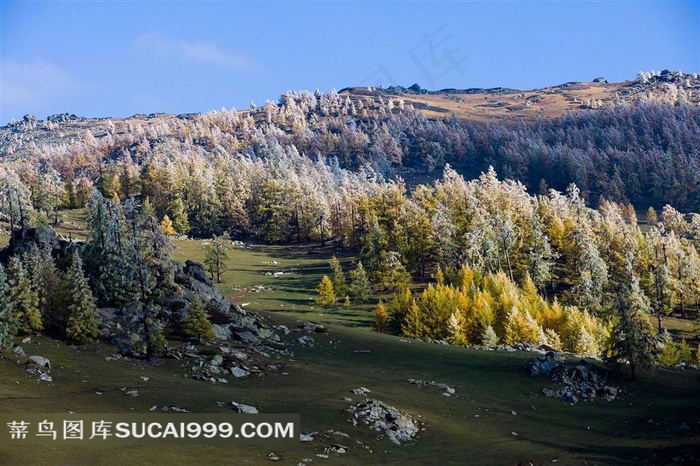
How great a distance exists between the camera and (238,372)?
2859 inches

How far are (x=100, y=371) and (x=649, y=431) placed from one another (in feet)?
166

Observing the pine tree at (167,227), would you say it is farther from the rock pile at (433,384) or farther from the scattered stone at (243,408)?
the scattered stone at (243,408)

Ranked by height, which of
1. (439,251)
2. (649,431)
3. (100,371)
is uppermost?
(439,251)

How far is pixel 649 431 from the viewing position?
66.2 m

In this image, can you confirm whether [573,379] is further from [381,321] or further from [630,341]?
[381,321]

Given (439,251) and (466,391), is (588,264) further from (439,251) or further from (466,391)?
(466,391)

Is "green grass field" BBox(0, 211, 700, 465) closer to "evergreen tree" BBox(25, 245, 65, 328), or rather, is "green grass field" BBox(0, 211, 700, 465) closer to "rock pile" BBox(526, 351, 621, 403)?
"rock pile" BBox(526, 351, 621, 403)

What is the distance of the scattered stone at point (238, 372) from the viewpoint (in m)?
72.2

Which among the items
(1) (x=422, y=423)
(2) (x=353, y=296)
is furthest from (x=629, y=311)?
(2) (x=353, y=296)

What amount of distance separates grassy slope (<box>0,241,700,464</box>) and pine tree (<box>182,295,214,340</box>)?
8.24 m

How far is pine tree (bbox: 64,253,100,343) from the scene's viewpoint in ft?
247

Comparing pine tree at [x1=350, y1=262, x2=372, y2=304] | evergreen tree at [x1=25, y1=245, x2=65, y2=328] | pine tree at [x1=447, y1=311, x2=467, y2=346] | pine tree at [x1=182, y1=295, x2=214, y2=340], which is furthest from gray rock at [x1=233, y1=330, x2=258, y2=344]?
pine tree at [x1=350, y1=262, x2=372, y2=304]

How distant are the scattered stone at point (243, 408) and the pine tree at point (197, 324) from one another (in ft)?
74.9

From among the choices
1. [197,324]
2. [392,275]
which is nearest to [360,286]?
[392,275]
